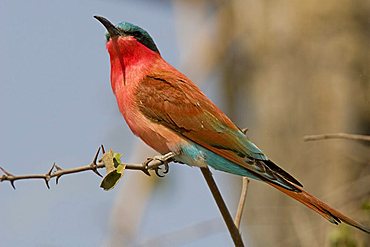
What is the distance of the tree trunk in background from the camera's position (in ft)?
17.5

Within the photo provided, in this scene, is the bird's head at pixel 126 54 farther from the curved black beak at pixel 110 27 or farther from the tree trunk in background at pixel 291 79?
the tree trunk in background at pixel 291 79

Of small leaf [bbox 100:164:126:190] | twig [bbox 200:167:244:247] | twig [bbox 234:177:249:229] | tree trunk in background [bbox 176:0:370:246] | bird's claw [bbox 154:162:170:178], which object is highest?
small leaf [bbox 100:164:126:190]

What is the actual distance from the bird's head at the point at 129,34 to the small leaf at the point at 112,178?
842 millimetres

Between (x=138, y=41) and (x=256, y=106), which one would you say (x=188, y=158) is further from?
(x=256, y=106)

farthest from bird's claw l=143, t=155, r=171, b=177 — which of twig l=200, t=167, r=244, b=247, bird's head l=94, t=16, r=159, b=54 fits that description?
bird's head l=94, t=16, r=159, b=54

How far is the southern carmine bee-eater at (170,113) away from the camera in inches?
117

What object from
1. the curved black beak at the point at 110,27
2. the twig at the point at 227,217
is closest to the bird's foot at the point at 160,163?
the twig at the point at 227,217

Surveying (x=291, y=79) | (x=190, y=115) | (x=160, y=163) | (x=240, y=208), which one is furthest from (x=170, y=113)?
(x=291, y=79)

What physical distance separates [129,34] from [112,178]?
0.90m

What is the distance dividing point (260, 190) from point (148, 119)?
2664 millimetres

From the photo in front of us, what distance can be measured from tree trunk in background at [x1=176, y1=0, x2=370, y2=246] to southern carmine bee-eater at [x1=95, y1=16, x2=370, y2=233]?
Answer: 1.66 m

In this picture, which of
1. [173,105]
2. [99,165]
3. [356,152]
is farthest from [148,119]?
[356,152]

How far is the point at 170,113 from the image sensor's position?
125 inches

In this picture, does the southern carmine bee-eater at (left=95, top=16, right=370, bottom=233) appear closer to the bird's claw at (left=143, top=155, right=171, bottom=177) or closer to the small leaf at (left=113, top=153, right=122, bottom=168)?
the bird's claw at (left=143, top=155, right=171, bottom=177)
